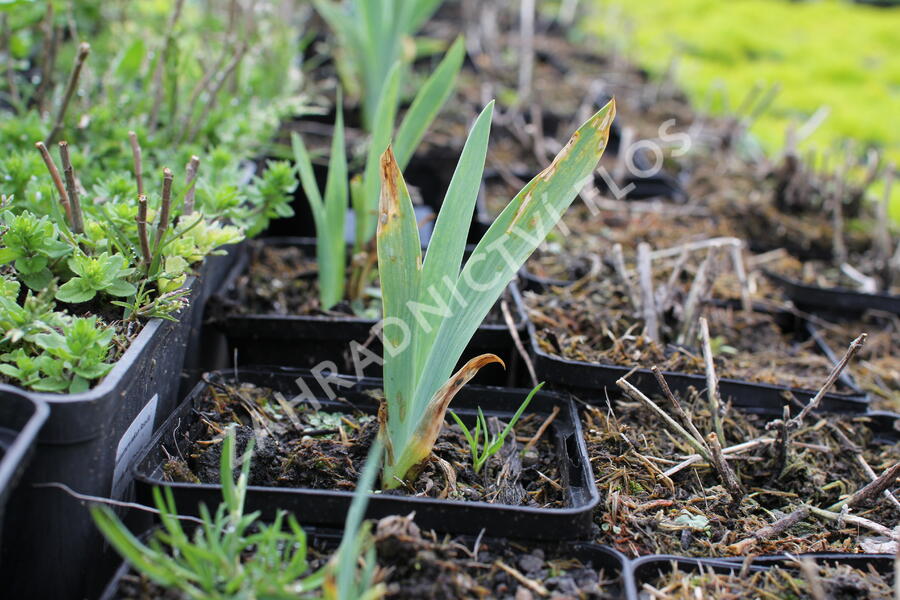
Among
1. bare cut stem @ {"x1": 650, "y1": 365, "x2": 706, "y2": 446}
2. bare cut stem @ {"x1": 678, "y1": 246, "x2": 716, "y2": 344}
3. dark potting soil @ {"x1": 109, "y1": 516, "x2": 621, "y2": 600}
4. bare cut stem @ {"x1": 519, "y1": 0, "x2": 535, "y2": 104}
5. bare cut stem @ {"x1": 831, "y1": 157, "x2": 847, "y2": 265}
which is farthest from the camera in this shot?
bare cut stem @ {"x1": 519, "y1": 0, "x2": 535, "y2": 104}

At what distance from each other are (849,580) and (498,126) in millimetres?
1947

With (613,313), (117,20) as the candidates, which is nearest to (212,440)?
(613,313)

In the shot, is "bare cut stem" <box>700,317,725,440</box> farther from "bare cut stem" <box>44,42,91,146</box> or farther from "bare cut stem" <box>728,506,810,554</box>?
"bare cut stem" <box>44,42,91,146</box>

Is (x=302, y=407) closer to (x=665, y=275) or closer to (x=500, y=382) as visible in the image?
(x=500, y=382)

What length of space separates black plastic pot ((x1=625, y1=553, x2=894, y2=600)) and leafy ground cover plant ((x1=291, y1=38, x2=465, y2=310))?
73cm

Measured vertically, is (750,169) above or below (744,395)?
above

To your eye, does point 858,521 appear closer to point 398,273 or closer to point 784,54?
point 398,273

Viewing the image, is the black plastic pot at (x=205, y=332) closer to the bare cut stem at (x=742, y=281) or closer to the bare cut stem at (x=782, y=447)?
the bare cut stem at (x=782, y=447)

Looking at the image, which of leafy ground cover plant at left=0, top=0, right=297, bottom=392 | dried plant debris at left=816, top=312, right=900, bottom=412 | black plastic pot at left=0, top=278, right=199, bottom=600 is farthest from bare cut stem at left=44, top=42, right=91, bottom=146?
dried plant debris at left=816, top=312, right=900, bottom=412

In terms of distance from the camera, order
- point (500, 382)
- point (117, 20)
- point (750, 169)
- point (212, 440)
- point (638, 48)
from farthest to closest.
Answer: point (638, 48) < point (750, 169) < point (117, 20) < point (500, 382) < point (212, 440)

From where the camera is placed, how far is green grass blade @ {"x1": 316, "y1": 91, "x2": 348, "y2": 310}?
1.31 m

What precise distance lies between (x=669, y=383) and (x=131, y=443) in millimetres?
737

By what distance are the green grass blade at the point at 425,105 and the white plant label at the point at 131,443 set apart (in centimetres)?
58

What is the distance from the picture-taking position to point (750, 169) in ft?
8.02
